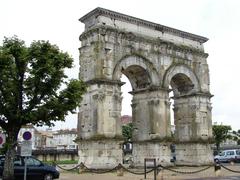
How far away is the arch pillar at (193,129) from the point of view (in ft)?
104

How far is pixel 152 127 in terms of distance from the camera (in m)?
29.3

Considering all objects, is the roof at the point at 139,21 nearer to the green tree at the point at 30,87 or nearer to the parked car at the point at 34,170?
the green tree at the point at 30,87

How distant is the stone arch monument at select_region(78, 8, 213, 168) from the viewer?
26688mm

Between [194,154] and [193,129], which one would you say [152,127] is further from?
[194,154]

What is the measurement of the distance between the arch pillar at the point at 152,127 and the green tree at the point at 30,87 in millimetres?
10578

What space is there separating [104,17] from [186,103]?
10250mm

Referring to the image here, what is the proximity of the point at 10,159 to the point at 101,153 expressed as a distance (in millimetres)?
8220

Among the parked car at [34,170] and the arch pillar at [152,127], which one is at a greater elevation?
the arch pillar at [152,127]

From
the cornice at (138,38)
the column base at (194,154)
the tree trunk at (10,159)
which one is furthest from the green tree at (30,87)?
the column base at (194,154)

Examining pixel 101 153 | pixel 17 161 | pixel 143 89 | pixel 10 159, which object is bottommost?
pixel 17 161

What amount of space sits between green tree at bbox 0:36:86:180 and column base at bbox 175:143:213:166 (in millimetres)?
14848

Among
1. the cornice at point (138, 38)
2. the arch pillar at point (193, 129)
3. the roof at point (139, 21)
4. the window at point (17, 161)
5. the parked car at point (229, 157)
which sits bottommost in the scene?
the parked car at point (229, 157)

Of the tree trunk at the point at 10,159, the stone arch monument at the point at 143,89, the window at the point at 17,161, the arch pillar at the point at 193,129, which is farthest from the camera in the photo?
the arch pillar at the point at 193,129

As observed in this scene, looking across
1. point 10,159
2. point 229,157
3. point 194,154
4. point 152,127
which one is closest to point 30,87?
point 10,159
